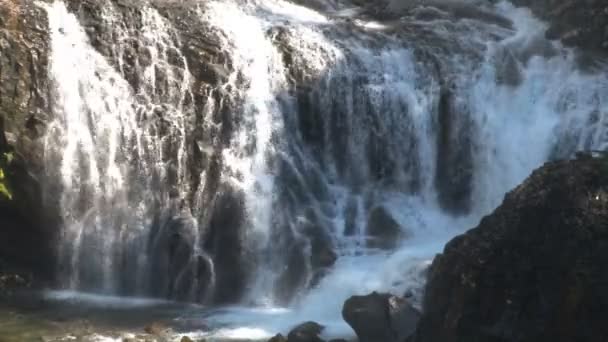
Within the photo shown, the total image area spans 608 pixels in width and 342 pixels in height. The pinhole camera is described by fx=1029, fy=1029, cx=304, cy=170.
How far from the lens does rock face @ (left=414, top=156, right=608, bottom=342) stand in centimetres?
888

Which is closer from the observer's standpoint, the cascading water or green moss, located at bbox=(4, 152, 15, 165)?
green moss, located at bbox=(4, 152, 15, 165)

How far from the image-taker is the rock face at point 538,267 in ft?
29.1

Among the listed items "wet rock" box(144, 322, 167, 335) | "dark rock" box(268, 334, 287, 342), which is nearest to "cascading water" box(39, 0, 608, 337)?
"dark rock" box(268, 334, 287, 342)

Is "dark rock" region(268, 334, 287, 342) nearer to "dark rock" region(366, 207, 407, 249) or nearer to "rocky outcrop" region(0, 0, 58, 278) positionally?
"dark rock" region(366, 207, 407, 249)

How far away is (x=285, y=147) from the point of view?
1612 centimetres

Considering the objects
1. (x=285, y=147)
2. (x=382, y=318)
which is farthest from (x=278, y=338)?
(x=285, y=147)

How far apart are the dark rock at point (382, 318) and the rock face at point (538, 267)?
190cm

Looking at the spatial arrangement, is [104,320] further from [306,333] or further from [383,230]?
[383,230]

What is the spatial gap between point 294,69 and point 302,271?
355cm

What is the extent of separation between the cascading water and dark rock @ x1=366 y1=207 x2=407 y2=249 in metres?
0.03

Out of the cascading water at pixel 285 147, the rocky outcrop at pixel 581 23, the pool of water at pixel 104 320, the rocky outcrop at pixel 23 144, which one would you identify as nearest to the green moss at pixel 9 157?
the rocky outcrop at pixel 23 144

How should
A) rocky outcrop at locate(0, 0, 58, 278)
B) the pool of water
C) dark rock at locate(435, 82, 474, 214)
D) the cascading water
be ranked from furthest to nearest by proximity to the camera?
dark rock at locate(435, 82, 474, 214) < the cascading water < rocky outcrop at locate(0, 0, 58, 278) < the pool of water

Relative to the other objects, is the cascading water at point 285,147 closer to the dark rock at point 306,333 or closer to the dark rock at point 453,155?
the dark rock at point 453,155

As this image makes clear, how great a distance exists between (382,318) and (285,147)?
14.8ft
